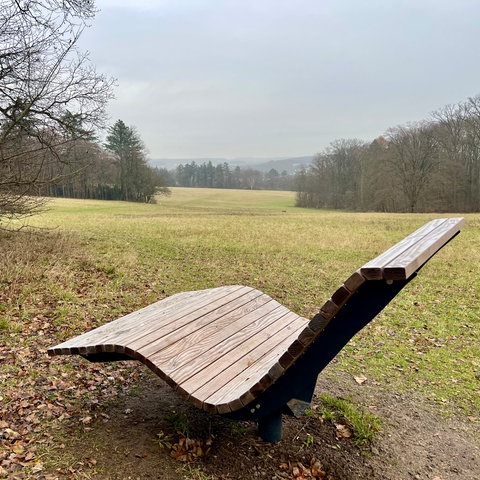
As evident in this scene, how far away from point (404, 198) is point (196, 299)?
40837 mm

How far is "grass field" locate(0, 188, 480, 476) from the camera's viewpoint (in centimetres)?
384

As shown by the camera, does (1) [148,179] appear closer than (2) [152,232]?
No

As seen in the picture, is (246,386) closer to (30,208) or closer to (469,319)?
(469,319)

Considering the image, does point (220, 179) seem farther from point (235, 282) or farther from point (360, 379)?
point (360, 379)

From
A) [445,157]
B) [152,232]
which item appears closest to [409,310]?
[152,232]

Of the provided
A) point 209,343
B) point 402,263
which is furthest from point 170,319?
point 402,263

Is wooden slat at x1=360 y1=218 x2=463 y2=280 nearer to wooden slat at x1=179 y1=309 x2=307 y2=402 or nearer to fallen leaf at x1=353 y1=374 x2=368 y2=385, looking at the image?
wooden slat at x1=179 y1=309 x2=307 y2=402

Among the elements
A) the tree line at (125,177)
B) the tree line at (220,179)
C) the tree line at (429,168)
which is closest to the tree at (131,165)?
the tree line at (125,177)

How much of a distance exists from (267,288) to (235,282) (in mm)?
664

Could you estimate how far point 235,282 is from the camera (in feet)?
25.0

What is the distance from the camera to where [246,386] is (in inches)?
85.9

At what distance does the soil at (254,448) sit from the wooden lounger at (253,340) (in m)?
0.24

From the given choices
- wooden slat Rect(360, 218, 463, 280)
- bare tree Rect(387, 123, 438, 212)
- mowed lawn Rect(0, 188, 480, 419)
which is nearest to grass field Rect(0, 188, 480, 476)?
mowed lawn Rect(0, 188, 480, 419)

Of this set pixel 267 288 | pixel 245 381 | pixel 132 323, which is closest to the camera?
pixel 245 381
